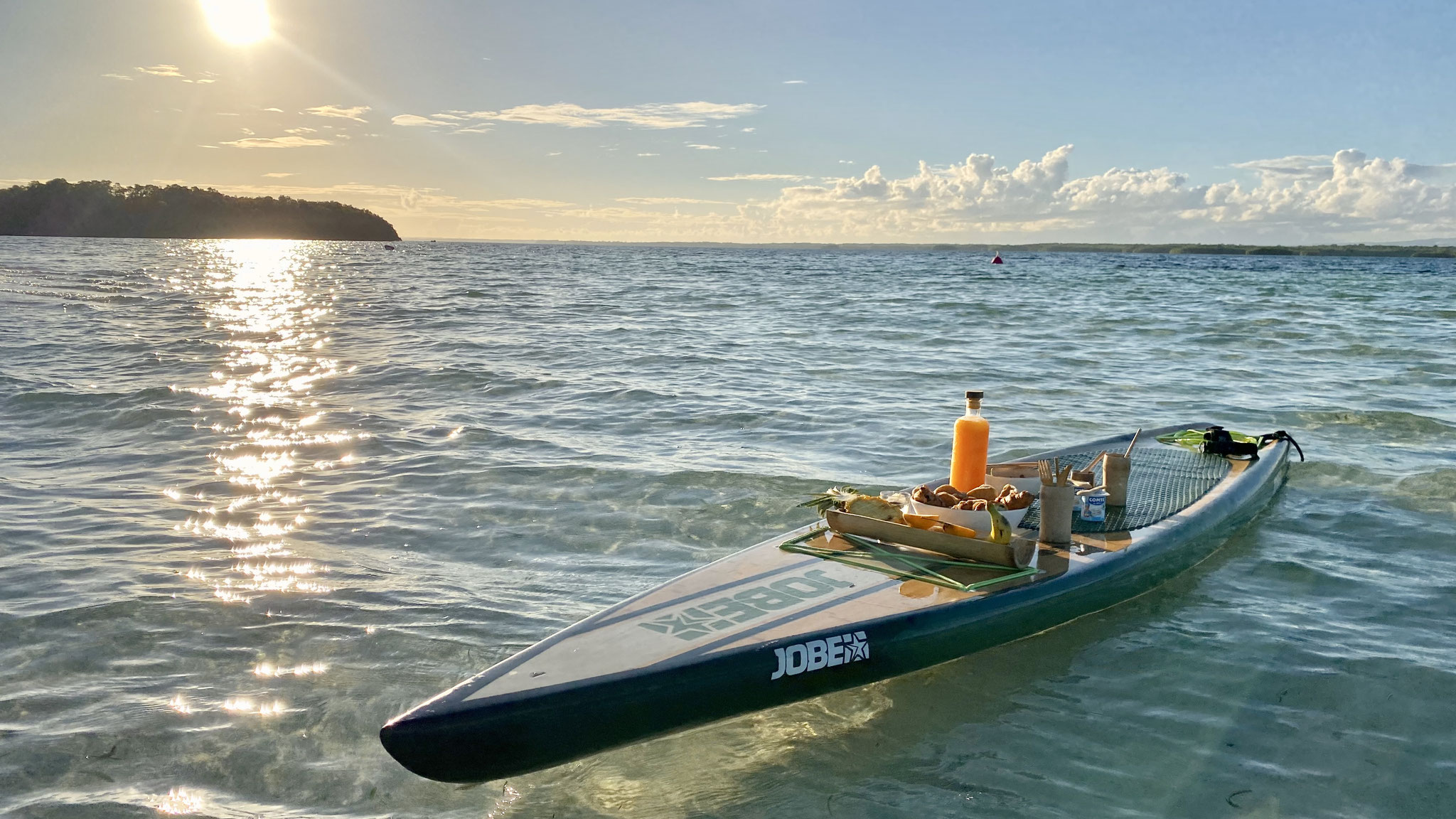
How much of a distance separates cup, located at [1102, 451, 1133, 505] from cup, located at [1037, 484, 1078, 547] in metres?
0.95

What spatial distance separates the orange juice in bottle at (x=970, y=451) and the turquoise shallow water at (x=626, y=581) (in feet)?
3.10

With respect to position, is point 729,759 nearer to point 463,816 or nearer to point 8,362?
point 463,816

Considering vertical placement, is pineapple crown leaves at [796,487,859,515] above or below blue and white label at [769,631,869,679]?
above

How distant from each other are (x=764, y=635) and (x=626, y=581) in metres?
2.32

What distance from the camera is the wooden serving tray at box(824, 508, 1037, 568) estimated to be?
15.6 ft

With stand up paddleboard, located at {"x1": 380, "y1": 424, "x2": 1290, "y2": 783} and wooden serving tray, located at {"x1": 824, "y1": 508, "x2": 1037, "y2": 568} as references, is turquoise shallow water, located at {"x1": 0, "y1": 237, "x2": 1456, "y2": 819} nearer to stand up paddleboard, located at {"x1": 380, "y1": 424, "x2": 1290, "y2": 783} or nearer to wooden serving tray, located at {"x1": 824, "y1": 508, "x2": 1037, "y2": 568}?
stand up paddleboard, located at {"x1": 380, "y1": 424, "x2": 1290, "y2": 783}

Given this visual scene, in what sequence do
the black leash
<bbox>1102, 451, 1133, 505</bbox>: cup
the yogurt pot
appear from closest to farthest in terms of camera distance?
the yogurt pot
<bbox>1102, 451, 1133, 505</bbox>: cup
the black leash

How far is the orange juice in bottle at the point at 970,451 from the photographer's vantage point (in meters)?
5.06

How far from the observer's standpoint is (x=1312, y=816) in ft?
12.2

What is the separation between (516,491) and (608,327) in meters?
15.2

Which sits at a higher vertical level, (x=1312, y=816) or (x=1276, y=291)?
(x=1276, y=291)

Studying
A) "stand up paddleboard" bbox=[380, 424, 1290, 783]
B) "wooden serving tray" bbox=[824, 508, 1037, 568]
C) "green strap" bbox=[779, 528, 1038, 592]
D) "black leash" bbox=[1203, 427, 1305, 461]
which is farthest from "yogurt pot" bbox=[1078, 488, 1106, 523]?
"black leash" bbox=[1203, 427, 1305, 461]

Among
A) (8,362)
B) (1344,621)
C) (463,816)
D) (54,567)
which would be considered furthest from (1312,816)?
(8,362)

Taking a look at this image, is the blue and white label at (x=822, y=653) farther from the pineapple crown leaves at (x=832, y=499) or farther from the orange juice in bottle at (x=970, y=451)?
the orange juice in bottle at (x=970, y=451)
